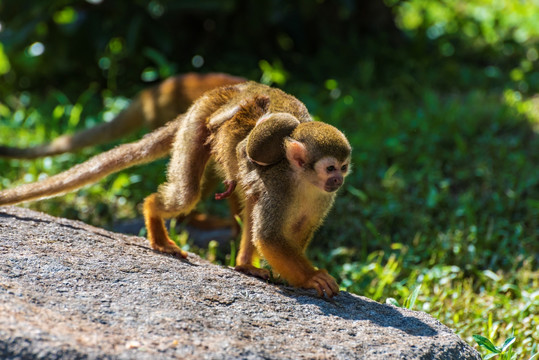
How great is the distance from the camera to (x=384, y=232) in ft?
15.9

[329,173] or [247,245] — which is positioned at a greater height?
[329,173]

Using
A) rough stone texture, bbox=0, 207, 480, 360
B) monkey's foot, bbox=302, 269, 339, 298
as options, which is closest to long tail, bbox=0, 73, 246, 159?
rough stone texture, bbox=0, 207, 480, 360

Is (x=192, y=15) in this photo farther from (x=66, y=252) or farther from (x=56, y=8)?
(x=66, y=252)

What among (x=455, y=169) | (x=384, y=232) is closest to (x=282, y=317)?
(x=384, y=232)

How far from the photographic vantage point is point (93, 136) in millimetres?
5504

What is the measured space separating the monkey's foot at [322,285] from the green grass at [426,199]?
0.48 meters

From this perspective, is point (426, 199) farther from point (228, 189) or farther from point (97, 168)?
point (97, 168)

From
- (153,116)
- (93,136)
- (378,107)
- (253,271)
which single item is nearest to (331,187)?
(253,271)

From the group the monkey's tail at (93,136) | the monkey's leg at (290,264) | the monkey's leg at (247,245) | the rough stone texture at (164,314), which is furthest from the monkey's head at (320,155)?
the monkey's tail at (93,136)

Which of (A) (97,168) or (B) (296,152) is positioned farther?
(A) (97,168)

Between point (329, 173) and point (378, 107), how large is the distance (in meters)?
3.37

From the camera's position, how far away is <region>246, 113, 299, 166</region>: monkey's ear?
3.28m

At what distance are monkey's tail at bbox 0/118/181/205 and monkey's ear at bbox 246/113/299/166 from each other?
82 centimetres

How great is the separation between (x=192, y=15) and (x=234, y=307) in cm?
529
